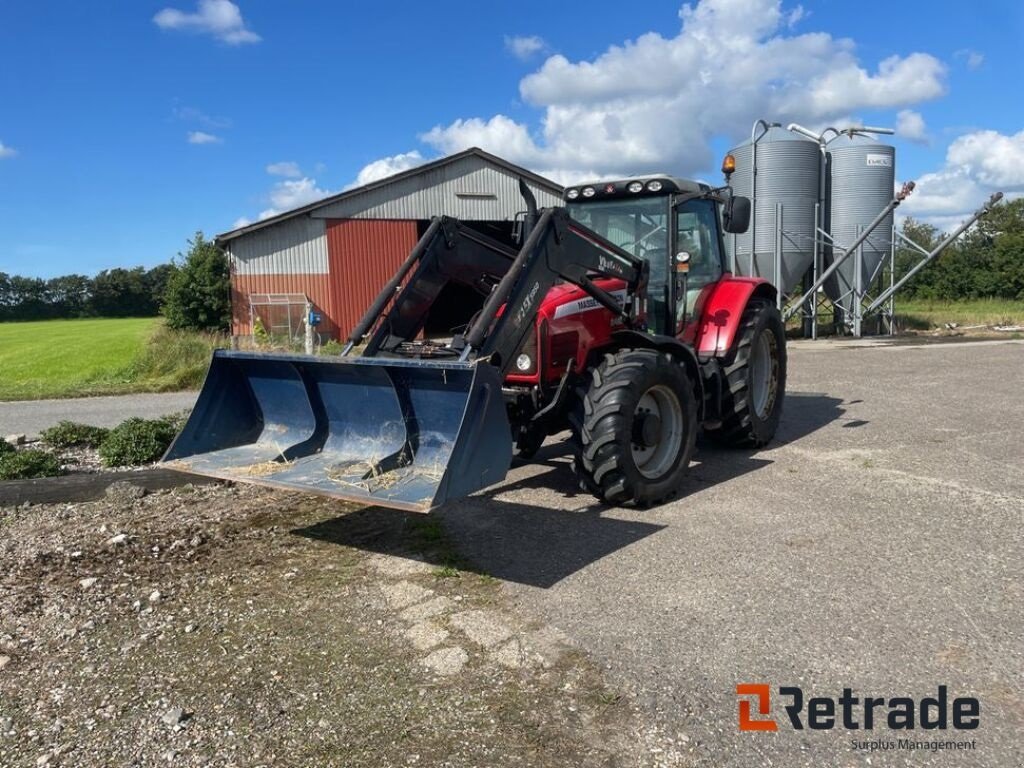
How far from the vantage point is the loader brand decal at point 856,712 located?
3180 mm

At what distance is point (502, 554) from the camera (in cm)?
518

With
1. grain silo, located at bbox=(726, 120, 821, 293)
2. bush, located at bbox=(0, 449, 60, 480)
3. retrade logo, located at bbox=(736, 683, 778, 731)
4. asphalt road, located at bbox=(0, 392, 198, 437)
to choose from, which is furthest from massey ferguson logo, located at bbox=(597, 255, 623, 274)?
grain silo, located at bbox=(726, 120, 821, 293)

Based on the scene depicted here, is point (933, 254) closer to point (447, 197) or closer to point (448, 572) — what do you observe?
point (447, 197)

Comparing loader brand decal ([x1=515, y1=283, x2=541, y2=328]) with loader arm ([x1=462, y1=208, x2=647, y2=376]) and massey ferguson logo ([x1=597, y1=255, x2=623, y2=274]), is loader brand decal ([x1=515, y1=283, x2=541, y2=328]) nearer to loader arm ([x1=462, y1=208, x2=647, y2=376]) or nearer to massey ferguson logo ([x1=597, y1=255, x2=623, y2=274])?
loader arm ([x1=462, y1=208, x2=647, y2=376])

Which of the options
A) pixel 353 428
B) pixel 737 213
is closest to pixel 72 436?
pixel 353 428

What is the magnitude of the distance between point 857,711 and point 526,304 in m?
3.21

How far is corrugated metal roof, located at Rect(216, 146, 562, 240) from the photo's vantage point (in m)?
22.2

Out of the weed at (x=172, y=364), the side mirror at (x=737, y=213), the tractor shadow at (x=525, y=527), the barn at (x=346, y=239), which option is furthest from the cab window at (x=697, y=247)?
the barn at (x=346, y=239)

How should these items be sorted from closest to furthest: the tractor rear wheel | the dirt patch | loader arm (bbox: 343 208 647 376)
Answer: the dirt patch
loader arm (bbox: 343 208 647 376)
the tractor rear wheel

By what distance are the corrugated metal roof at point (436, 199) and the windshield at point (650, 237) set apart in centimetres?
1635

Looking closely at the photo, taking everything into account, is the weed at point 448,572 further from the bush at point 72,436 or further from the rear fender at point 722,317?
the bush at point 72,436

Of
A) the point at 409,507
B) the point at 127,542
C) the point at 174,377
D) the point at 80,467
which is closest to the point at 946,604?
the point at 409,507

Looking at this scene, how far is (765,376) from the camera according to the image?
343 inches

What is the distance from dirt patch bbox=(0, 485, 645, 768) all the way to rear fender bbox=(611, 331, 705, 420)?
85.0 inches
